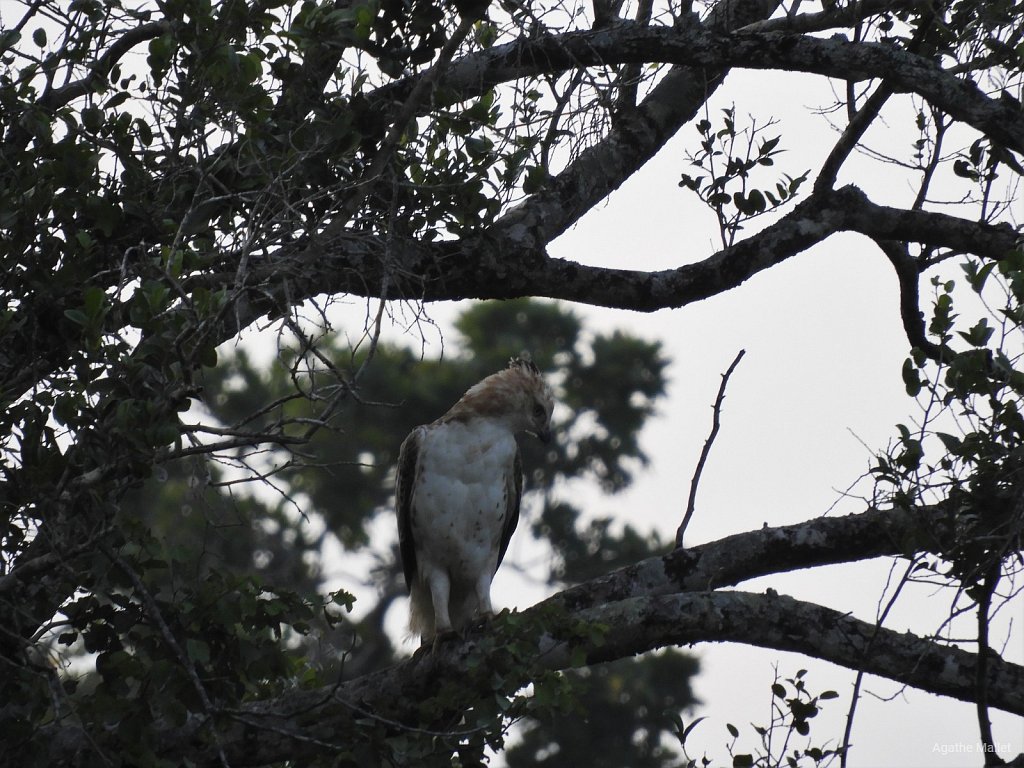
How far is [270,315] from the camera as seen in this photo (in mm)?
4449

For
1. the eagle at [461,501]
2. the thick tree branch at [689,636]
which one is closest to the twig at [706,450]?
the thick tree branch at [689,636]

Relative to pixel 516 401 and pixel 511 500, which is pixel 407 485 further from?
pixel 516 401

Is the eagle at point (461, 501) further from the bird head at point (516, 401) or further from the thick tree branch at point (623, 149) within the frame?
the thick tree branch at point (623, 149)

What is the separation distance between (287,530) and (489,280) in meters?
14.1

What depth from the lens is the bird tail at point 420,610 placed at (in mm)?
6609

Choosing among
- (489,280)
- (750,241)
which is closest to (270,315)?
(489,280)

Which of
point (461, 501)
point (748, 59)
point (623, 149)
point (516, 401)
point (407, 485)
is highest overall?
point (623, 149)

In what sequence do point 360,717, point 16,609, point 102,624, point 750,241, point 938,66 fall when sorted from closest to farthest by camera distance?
point 16,609
point 102,624
point 360,717
point 938,66
point 750,241

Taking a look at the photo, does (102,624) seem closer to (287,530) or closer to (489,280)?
(489,280)

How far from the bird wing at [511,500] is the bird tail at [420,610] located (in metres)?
0.38

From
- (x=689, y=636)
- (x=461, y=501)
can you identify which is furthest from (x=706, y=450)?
(x=461, y=501)

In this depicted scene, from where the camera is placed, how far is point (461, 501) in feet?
20.8

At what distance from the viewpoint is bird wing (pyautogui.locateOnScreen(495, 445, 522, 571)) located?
21.6ft

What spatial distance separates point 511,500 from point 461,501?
1.24ft
